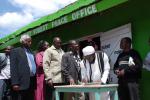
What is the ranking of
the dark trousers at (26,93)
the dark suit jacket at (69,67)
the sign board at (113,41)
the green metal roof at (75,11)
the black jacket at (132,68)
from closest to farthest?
the black jacket at (132,68) → the green metal roof at (75,11) → the dark trousers at (26,93) → the dark suit jacket at (69,67) → the sign board at (113,41)

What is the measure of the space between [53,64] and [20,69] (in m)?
0.89

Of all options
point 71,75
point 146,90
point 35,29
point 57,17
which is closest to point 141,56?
point 146,90

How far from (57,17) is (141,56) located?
3105mm

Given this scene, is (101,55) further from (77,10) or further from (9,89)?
(9,89)

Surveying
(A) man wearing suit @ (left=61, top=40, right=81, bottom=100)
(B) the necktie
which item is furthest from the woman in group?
(A) man wearing suit @ (left=61, top=40, right=81, bottom=100)

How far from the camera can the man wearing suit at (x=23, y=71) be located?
8.61 metres

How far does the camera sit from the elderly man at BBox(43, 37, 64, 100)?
9.13 metres

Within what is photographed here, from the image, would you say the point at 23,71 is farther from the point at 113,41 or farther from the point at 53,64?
the point at 113,41

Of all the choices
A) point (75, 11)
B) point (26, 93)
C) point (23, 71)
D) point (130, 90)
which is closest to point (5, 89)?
point (26, 93)

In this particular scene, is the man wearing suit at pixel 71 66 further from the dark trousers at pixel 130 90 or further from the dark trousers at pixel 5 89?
the dark trousers at pixel 5 89

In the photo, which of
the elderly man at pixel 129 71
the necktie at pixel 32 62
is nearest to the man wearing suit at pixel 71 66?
the necktie at pixel 32 62

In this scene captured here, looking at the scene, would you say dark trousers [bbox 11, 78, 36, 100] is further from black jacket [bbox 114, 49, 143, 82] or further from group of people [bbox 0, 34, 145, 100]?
black jacket [bbox 114, 49, 143, 82]

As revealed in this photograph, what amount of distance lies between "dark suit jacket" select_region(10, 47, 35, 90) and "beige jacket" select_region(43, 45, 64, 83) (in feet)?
1.80

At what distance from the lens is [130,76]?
7848 mm
